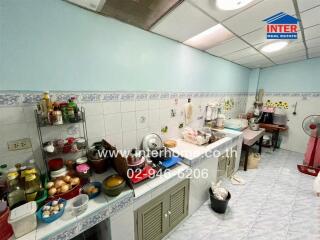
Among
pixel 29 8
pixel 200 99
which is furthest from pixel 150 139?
pixel 29 8

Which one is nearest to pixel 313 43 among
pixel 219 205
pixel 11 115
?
pixel 219 205

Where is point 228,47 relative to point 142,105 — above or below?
above

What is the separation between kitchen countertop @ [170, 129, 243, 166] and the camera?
1533 mm

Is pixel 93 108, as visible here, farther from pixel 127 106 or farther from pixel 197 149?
pixel 197 149

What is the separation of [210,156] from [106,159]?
1.23m

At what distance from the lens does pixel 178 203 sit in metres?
1.44

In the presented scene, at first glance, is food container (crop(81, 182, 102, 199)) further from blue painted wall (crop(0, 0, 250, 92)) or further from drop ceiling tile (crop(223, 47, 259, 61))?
drop ceiling tile (crop(223, 47, 259, 61))

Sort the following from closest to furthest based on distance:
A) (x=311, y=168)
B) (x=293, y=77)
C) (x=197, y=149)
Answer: (x=197, y=149) < (x=311, y=168) < (x=293, y=77)

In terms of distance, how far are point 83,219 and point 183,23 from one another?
180 cm

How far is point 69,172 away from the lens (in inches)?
43.7

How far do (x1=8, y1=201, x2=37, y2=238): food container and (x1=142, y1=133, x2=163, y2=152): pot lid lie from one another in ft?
3.44

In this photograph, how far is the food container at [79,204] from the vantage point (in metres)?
0.84

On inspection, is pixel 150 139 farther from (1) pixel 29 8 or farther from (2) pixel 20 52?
(1) pixel 29 8

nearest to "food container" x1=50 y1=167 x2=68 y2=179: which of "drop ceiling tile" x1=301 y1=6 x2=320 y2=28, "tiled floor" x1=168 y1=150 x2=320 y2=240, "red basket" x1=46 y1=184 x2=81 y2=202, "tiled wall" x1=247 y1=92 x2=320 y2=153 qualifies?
"red basket" x1=46 y1=184 x2=81 y2=202
